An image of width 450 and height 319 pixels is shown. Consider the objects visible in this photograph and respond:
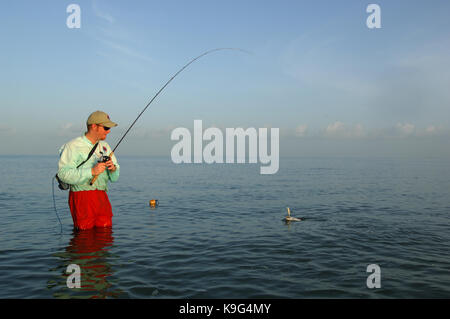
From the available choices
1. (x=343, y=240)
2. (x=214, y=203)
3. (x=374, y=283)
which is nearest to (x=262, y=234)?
(x=343, y=240)

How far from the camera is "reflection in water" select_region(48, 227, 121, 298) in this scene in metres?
6.60

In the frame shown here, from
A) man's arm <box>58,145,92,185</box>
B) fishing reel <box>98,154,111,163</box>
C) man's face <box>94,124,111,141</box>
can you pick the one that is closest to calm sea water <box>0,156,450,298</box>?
man's arm <box>58,145,92,185</box>

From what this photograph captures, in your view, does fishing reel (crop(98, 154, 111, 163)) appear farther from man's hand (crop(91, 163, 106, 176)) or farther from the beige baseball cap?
the beige baseball cap

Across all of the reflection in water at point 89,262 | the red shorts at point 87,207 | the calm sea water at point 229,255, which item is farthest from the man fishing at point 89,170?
the calm sea water at point 229,255

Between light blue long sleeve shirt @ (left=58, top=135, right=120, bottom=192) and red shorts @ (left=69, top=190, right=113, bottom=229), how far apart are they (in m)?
0.21

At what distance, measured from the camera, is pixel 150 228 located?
13.8m

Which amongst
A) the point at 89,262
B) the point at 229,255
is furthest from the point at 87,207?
the point at 229,255

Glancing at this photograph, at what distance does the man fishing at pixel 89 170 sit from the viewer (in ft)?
28.9

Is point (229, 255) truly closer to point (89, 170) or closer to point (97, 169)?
point (97, 169)

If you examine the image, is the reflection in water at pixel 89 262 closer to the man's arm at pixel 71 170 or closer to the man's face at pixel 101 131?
the man's arm at pixel 71 170

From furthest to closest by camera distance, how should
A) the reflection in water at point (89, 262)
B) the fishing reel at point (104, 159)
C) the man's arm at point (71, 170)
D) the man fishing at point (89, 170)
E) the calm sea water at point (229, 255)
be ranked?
the fishing reel at point (104, 159)
the man fishing at point (89, 170)
the man's arm at point (71, 170)
the calm sea water at point (229, 255)
the reflection in water at point (89, 262)

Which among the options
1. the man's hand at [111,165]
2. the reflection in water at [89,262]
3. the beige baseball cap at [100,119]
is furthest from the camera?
the beige baseball cap at [100,119]
